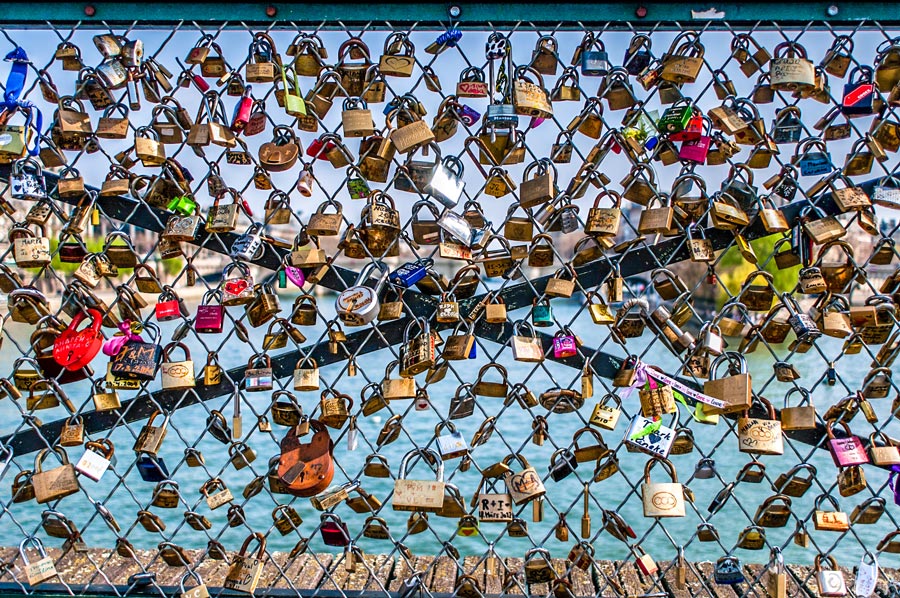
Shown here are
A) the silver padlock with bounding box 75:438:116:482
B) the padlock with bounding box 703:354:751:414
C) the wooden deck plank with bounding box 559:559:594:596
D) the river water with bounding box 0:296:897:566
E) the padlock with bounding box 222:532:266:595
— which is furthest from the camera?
the river water with bounding box 0:296:897:566

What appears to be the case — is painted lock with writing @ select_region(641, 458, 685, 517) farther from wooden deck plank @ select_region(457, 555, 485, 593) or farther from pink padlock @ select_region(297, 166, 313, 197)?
pink padlock @ select_region(297, 166, 313, 197)

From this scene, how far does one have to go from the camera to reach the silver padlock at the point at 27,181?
6.64 feet

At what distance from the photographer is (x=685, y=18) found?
1.93 meters

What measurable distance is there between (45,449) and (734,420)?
189cm

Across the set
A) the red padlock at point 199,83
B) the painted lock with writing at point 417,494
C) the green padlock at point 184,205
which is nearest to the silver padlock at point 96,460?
the green padlock at point 184,205

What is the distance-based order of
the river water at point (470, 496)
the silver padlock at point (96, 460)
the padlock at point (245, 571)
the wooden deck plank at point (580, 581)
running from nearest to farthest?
1. the silver padlock at point (96, 460)
2. the padlock at point (245, 571)
3. the wooden deck plank at point (580, 581)
4. the river water at point (470, 496)

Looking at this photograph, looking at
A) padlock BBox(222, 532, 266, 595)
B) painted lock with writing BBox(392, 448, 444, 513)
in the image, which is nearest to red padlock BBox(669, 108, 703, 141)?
painted lock with writing BBox(392, 448, 444, 513)

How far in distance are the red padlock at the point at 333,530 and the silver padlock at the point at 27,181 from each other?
1.17 metres

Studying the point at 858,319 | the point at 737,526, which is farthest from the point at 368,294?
the point at 737,526

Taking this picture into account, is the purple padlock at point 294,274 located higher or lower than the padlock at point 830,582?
higher

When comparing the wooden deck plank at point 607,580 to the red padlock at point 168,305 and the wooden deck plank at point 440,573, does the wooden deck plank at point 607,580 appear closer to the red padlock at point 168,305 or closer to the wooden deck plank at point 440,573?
the wooden deck plank at point 440,573

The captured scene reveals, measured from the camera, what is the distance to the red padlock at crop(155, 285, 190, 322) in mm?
2023

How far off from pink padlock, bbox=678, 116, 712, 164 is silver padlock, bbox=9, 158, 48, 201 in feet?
5.65

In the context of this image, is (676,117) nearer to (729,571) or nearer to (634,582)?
(729,571)
